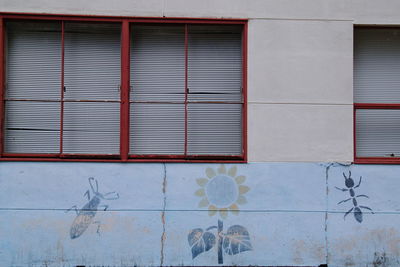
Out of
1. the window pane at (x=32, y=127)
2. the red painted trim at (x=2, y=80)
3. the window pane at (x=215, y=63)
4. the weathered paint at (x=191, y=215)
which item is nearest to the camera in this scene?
the weathered paint at (x=191, y=215)

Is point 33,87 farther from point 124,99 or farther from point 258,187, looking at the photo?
point 258,187

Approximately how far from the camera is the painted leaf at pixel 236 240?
212 inches

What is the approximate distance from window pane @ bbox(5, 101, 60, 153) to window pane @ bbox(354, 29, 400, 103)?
4.16 meters

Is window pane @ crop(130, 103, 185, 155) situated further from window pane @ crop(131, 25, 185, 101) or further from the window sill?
the window sill

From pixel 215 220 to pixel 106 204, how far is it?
1435mm

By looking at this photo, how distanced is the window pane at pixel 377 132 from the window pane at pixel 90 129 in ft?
11.0

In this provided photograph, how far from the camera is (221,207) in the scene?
5414 millimetres

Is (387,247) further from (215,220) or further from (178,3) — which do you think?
(178,3)

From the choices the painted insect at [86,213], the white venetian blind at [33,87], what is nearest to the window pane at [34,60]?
the white venetian blind at [33,87]

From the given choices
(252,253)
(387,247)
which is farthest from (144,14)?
(387,247)

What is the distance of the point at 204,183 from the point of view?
5.43 meters

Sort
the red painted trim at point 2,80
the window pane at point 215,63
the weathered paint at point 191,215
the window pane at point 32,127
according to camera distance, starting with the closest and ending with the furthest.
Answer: the weathered paint at point 191,215, the red painted trim at point 2,80, the window pane at point 32,127, the window pane at point 215,63

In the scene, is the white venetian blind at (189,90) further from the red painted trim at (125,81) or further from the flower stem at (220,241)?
the flower stem at (220,241)

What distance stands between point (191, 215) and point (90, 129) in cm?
Answer: 178
